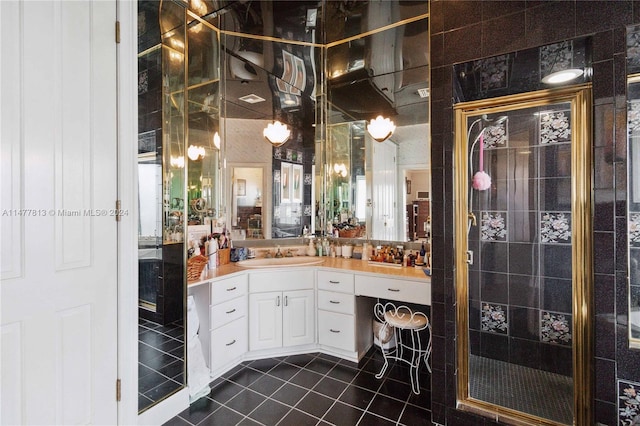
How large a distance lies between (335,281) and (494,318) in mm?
1325

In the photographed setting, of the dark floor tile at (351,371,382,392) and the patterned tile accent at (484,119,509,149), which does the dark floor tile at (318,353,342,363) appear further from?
the patterned tile accent at (484,119,509,149)

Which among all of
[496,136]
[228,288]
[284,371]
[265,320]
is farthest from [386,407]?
[496,136]

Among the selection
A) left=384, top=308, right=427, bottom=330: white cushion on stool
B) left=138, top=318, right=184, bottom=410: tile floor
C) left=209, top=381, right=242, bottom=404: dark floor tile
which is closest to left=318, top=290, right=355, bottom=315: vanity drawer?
left=384, top=308, right=427, bottom=330: white cushion on stool

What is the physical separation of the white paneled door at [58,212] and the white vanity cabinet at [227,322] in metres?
0.72

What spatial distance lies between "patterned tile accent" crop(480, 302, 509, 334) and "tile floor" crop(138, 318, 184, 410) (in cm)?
231

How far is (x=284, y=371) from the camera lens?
2.61 m

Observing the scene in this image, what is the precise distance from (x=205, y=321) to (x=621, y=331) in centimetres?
263

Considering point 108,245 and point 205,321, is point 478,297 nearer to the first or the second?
point 205,321

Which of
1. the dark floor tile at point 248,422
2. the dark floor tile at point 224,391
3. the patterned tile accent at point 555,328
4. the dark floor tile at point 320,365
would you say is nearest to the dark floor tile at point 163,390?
the dark floor tile at point 224,391

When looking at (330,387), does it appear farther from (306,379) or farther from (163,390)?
(163,390)

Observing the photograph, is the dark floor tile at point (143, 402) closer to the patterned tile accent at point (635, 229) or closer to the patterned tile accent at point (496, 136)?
the patterned tile accent at point (496, 136)

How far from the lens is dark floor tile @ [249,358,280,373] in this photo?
265cm

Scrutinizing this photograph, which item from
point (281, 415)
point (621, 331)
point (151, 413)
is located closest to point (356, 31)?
point (621, 331)

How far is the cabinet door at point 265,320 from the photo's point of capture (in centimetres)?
276
